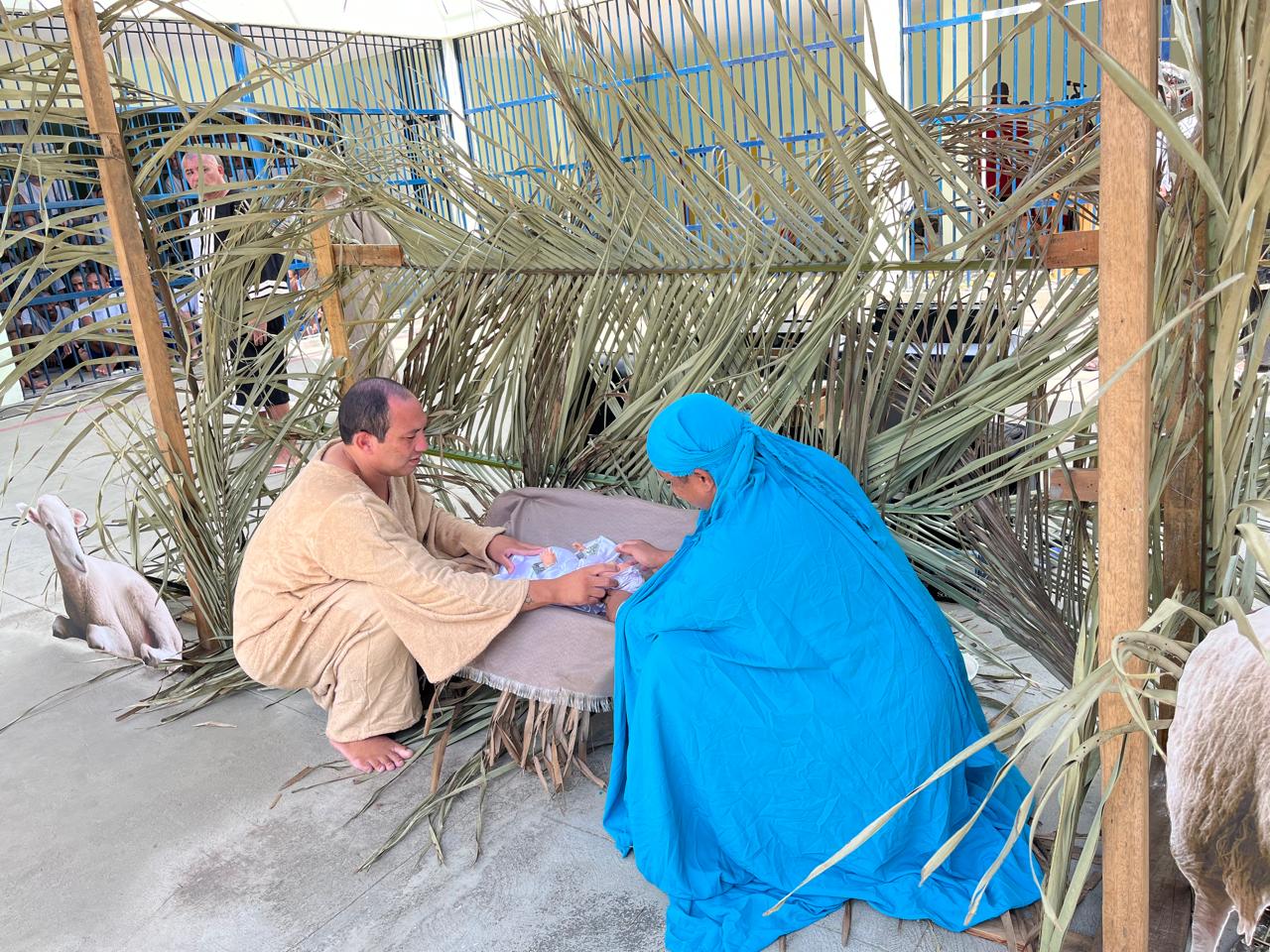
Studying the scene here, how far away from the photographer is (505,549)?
9.32 feet

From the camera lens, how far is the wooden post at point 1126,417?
3.75 ft

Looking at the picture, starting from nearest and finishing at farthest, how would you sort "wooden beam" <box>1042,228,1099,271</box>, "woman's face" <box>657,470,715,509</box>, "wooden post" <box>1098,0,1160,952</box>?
"wooden post" <box>1098,0,1160,952</box> → "woman's face" <box>657,470,715,509</box> → "wooden beam" <box>1042,228,1099,271</box>

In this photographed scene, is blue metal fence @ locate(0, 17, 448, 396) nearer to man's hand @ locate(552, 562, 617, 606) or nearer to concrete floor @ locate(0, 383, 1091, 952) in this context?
concrete floor @ locate(0, 383, 1091, 952)

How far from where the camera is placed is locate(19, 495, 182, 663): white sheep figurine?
9.62 feet

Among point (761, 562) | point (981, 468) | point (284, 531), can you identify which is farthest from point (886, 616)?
point (284, 531)

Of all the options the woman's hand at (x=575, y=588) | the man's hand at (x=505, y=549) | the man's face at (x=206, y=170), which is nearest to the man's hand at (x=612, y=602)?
the woman's hand at (x=575, y=588)

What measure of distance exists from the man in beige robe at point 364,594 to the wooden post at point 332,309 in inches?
29.8

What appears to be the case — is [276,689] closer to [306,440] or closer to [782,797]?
[306,440]

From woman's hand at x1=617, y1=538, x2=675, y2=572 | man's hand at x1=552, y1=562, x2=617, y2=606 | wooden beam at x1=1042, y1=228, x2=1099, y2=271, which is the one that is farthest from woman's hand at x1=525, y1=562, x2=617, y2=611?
wooden beam at x1=1042, y1=228, x2=1099, y2=271

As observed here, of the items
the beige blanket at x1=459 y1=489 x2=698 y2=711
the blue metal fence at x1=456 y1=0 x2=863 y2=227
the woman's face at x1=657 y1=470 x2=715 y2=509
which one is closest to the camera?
the woman's face at x1=657 y1=470 x2=715 y2=509

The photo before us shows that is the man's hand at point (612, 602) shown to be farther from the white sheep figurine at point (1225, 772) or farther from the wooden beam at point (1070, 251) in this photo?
the white sheep figurine at point (1225, 772)

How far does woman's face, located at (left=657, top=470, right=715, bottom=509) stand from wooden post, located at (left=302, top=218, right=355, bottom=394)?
1.56 meters

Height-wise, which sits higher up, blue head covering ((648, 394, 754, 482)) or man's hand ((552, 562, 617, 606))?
blue head covering ((648, 394, 754, 482))

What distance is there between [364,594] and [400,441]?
362mm
